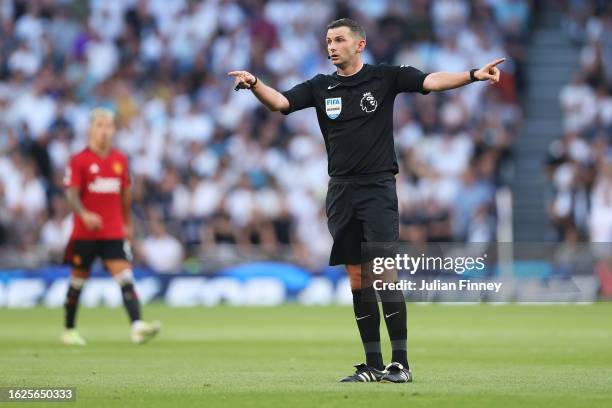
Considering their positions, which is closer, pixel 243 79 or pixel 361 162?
pixel 243 79

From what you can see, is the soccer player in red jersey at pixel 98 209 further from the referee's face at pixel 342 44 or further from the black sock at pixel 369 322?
the referee's face at pixel 342 44

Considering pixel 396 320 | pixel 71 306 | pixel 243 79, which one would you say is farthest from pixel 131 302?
pixel 243 79

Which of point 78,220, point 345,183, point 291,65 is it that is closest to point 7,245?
point 291,65

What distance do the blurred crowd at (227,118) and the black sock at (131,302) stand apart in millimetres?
9581

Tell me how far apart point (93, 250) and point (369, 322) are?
642 cm

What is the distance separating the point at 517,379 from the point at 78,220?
705cm

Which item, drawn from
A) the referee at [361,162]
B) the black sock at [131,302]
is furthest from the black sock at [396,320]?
the black sock at [131,302]

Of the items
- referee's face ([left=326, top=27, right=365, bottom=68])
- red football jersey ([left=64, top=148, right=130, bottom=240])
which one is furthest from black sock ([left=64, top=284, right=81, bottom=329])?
referee's face ([left=326, top=27, right=365, bottom=68])

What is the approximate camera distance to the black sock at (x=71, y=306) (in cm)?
1620

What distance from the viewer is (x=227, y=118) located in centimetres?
2850

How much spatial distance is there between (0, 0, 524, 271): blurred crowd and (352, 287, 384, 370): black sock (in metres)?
14.8

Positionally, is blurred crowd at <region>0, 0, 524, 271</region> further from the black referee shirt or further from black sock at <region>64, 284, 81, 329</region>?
the black referee shirt

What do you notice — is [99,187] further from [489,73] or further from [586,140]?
[586,140]

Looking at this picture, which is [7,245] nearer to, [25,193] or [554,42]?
[25,193]
